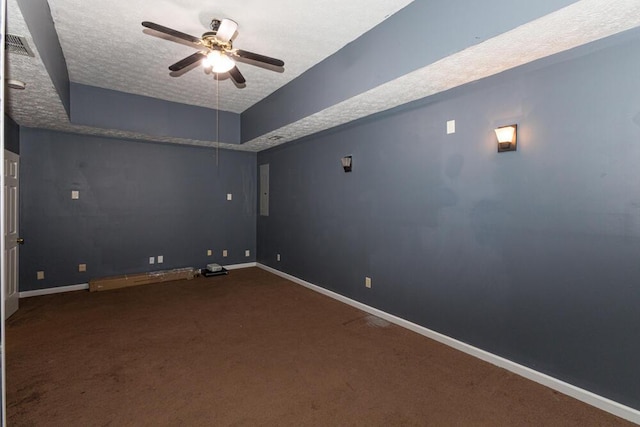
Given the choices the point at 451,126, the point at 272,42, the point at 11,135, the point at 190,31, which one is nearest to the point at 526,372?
the point at 451,126

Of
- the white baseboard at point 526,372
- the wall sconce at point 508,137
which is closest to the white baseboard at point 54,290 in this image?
the white baseboard at point 526,372

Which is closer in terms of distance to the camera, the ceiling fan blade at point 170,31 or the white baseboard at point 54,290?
the ceiling fan blade at point 170,31

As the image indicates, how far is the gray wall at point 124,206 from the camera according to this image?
450 centimetres

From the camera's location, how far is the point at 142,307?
402 cm

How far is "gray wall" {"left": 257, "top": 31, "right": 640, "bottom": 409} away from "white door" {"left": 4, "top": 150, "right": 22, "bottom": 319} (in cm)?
417

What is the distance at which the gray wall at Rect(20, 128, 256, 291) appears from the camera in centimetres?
450

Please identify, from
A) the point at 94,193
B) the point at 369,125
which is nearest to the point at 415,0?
the point at 369,125

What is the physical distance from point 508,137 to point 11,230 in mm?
5527

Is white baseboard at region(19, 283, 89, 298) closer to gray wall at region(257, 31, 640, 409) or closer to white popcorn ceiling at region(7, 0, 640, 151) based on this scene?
white popcorn ceiling at region(7, 0, 640, 151)

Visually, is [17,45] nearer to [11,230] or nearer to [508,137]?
[11,230]

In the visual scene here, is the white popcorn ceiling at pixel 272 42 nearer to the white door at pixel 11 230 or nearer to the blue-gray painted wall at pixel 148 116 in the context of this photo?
the blue-gray painted wall at pixel 148 116

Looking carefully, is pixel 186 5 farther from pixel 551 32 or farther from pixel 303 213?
pixel 303 213

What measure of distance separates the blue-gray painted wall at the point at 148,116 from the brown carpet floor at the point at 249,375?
2.58 m

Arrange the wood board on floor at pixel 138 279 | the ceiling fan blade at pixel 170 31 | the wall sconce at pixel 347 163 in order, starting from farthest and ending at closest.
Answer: the wood board on floor at pixel 138 279, the wall sconce at pixel 347 163, the ceiling fan blade at pixel 170 31
